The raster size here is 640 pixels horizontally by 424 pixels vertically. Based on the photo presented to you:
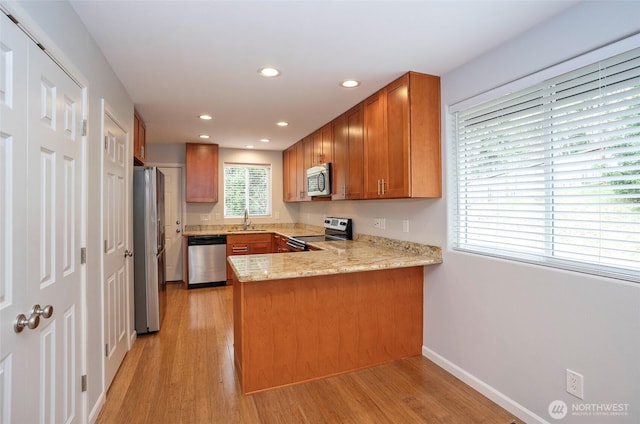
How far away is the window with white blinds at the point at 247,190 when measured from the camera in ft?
19.4

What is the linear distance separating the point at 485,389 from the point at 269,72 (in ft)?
9.01

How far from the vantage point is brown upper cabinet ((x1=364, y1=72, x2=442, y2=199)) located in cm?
250

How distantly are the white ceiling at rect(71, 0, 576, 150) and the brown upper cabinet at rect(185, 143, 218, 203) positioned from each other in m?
2.19

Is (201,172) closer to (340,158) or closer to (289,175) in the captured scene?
(289,175)

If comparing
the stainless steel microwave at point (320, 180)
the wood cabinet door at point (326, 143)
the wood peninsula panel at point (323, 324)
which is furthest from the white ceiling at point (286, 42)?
the wood peninsula panel at point (323, 324)

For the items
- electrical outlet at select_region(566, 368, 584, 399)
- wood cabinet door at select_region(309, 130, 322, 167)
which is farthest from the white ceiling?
electrical outlet at select_region(566, 368, 584, 399)

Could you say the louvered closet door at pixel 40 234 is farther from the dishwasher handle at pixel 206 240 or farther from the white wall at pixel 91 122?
the dishwasher handle at pixel 206 240

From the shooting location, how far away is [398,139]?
103 inches

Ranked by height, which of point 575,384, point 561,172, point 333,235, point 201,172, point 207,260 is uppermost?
point 201,172

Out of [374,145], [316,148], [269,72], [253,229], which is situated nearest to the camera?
[269,72]

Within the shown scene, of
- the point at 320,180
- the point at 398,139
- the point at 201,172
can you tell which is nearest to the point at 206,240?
the point at 201,172

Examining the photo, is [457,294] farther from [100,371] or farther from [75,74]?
[75,74]

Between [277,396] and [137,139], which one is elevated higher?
[137,139]

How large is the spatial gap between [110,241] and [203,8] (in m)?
1.70
